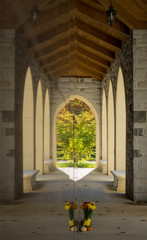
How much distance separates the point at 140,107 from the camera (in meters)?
4.33

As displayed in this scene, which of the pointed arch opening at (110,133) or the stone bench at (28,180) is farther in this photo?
the pointed arch opening at (110,133)

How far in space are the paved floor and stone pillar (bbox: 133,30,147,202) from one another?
1.52 feet

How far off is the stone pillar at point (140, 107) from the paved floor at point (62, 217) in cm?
46

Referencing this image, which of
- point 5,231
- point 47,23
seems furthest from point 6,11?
point 5,231

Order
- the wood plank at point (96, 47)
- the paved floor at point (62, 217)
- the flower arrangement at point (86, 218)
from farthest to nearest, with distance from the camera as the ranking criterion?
the wood plank at point (96, 47) < the flower arrangement at point (86, 218) < the paved floor at point (62, 217)

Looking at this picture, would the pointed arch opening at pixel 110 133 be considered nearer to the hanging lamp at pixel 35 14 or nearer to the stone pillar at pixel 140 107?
the stone pillar at pixel 140 107

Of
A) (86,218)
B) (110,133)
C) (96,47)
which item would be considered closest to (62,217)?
(86,218)

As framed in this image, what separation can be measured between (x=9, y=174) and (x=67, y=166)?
230 cm

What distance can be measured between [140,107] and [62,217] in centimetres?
249

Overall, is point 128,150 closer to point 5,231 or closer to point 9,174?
point 9,174

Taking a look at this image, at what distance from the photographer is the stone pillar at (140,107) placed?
169 inches

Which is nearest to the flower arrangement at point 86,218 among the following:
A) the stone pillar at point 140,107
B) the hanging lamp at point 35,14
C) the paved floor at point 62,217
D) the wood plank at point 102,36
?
the paved floor at point 62,217

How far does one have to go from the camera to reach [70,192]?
2322 millimetres

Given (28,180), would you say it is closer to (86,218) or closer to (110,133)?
(86,218)
